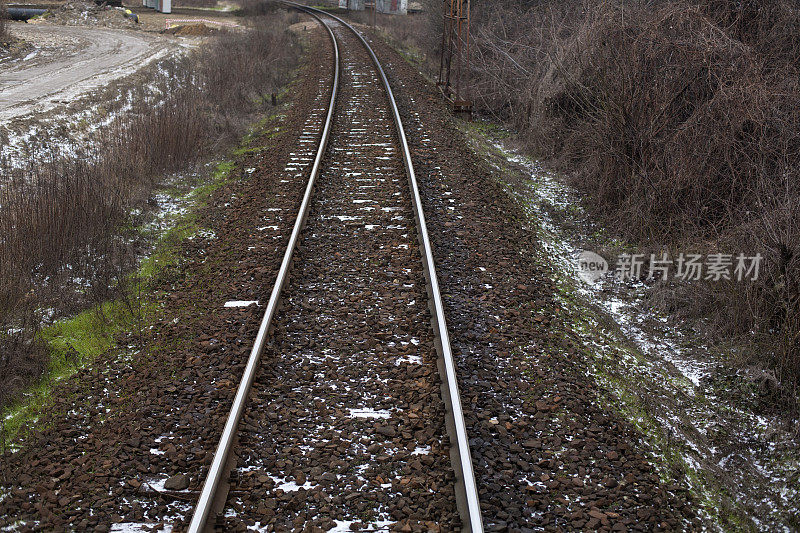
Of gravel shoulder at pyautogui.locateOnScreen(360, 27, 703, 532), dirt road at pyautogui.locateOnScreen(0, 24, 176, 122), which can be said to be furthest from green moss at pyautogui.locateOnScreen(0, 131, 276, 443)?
dirt road at pyautogui.locateOnScreen(0, 24, 176, 122)

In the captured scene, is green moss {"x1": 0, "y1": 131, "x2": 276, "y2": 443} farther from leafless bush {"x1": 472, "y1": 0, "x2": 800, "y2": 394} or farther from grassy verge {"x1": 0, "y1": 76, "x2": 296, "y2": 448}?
leafless bush {"x1": 472, "y1": 0, "x2": 800, "y2": 394}

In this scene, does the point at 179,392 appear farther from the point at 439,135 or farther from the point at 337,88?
the point at 337,88

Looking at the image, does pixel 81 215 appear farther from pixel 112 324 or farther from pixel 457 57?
pixel 457 57

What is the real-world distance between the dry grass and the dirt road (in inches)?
167

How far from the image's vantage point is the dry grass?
6.20m

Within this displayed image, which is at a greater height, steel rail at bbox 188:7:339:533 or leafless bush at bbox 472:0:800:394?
leafless bush at bbox 472:0:800:394

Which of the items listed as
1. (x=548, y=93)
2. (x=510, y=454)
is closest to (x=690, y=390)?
(x=510, y=454)

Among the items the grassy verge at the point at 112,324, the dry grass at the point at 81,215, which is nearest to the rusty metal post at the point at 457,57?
the dry grass at the point at 81,215

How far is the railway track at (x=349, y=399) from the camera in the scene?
400 cm

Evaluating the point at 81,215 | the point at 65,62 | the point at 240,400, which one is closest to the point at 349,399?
the point at 240,400

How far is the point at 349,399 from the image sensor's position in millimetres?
5051

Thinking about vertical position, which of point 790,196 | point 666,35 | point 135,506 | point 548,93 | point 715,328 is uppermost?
point 666,35

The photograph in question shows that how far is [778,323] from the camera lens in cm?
588

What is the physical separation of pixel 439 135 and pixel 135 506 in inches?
403
